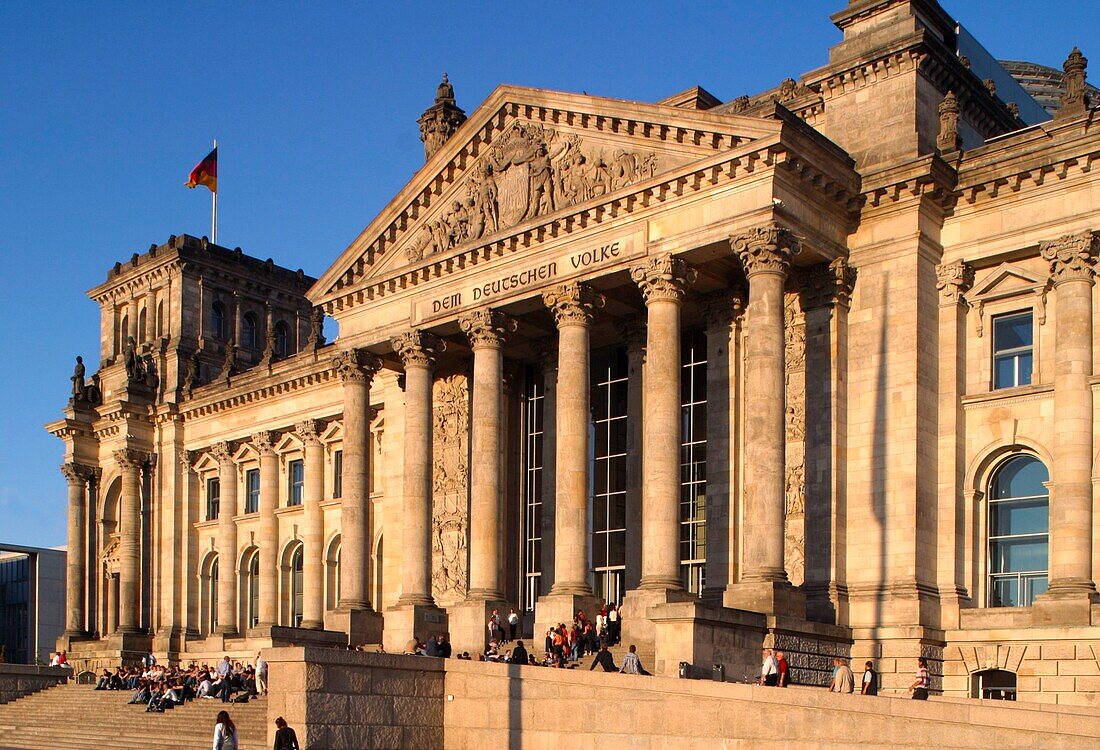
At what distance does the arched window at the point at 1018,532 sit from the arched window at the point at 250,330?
144ft

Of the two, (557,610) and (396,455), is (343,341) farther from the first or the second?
(557,610)

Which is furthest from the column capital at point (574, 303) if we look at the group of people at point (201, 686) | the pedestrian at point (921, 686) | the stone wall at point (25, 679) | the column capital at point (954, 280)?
the stone wall at point (25, 679)

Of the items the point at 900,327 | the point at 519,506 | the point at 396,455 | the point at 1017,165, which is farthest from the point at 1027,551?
the point at 396,455

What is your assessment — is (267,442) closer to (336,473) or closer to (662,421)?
(336,473)

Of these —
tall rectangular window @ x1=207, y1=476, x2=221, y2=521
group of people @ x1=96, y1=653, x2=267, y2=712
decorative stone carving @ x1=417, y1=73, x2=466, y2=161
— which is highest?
decorative stone carving @ x1=417, y1=73, x2=466, y2=161

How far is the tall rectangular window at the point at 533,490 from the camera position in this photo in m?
45.3

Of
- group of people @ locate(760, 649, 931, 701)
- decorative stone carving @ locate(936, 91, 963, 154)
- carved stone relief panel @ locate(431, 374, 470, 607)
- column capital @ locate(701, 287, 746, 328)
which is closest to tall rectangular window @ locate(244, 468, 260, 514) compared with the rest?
carved stone relief panel @ locate(431, 374, 470, 607)

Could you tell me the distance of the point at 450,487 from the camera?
1807 inches

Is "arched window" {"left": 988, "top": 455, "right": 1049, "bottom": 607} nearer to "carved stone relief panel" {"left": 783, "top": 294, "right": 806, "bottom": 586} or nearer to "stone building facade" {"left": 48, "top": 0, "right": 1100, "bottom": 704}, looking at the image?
"stone building facade" {"left": 48, "top": 0, "right": 1100, "bottom": 704}

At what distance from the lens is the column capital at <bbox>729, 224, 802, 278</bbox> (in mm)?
34312

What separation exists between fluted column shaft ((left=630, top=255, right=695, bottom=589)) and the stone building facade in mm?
81

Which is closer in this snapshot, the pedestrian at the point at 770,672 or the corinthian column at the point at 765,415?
the pedestrian at the point at 770,672

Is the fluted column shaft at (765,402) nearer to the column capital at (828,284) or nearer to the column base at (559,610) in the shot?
the column capital at (828,284)

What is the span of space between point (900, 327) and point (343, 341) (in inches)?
748
